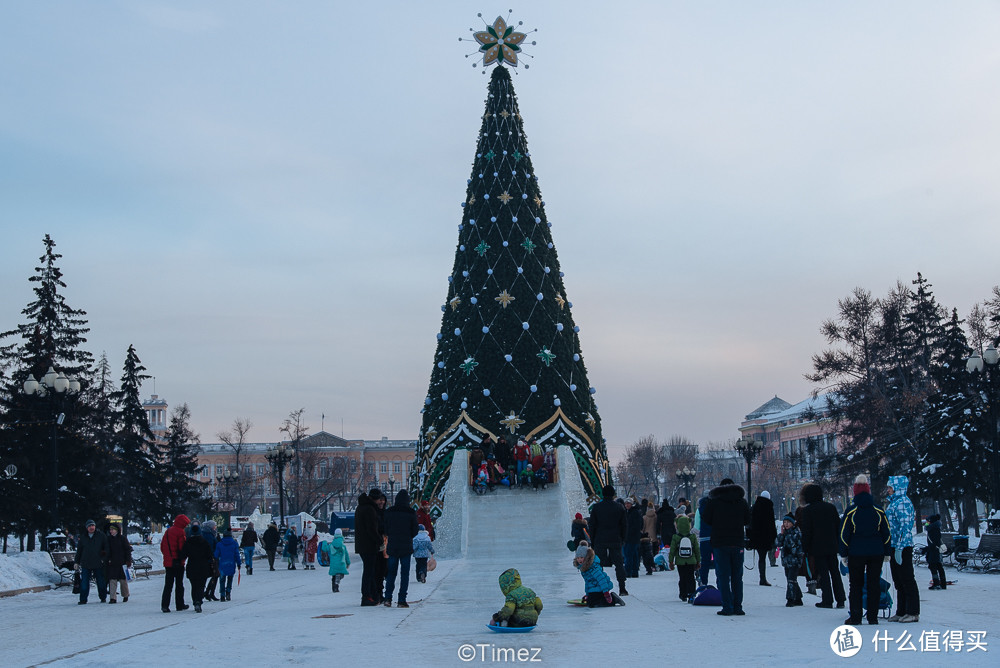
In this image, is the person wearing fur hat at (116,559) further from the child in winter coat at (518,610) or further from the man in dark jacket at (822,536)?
the man in dark jacket at (822,536)

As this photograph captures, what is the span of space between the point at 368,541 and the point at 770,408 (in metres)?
132

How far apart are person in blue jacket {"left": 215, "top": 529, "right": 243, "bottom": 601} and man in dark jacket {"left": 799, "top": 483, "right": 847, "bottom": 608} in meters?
9.48

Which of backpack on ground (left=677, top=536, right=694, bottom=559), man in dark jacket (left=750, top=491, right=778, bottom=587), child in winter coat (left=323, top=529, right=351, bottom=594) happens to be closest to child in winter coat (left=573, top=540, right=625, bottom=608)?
backpack on ground (left=677, top=536, right=694, bottom=559)

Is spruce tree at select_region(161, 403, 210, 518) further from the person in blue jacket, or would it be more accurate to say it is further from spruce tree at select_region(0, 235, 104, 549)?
the person in blue jacket

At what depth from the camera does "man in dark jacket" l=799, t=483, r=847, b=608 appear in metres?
12.0

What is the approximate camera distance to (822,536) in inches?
471

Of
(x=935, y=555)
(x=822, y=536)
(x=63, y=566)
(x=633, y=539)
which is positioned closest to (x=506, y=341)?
(x=633, y=539)

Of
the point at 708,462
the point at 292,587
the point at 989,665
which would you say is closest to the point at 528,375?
the point at 292,587

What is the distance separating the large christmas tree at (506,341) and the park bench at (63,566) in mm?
→ 10219

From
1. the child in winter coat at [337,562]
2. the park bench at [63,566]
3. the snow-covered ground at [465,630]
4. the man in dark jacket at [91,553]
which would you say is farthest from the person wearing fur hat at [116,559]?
the park bench at [63,566]

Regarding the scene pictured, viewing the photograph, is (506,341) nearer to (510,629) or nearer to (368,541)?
(368,541)

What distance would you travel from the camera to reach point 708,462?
12338cm

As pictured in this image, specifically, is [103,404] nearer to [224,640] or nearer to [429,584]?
[429,584]

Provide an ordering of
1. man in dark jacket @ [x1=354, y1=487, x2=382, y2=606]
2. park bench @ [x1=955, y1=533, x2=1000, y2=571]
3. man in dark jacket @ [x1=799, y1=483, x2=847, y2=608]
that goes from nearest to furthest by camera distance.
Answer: man in dark jacket @ [x1=799, y1=483, x2=847, y2=608] → man in dark jacket @ [x1=354, y1=487, x2=382, y2=606] → park bench @ [x1=955, y1=533, x2=1000, y2=571]
